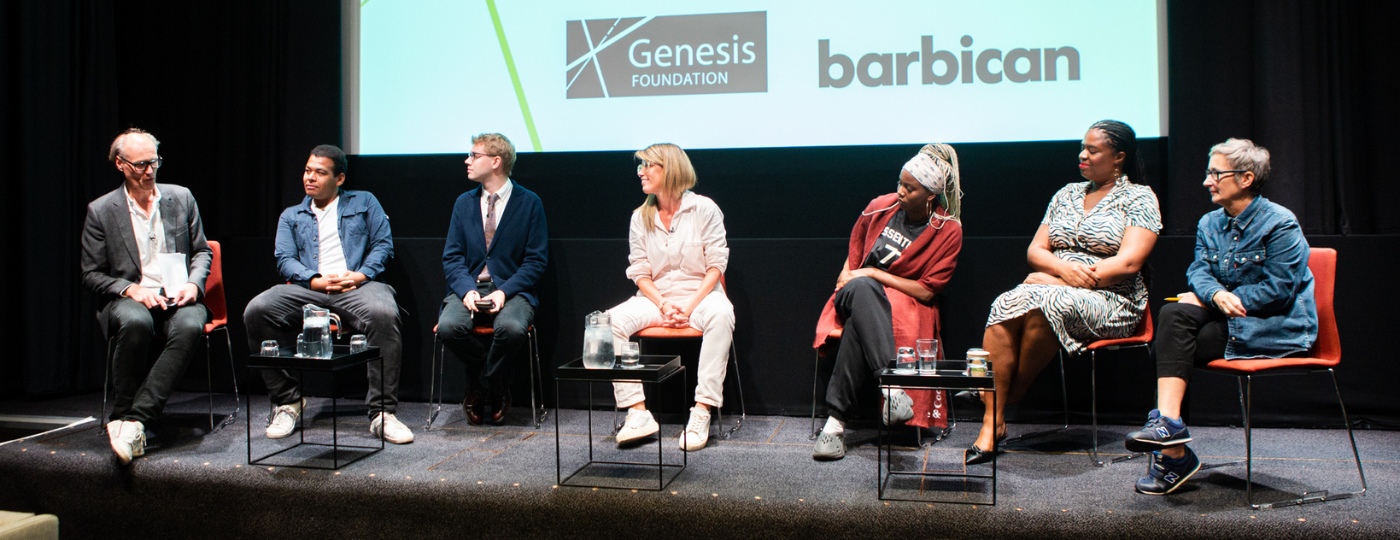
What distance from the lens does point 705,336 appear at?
10.5ft

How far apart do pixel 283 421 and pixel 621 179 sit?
1.74m

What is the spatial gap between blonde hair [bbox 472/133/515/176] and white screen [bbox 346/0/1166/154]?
0.37 m

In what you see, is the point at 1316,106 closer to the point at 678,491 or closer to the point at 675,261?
the point at 675,261

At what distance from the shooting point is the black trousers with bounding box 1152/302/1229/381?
2539 millimetres

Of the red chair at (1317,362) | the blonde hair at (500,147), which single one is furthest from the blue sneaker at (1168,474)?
the blonde hair at (500,147)

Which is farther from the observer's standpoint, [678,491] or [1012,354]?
[1012,354]

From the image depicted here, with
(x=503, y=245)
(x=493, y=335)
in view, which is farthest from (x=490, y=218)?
(x=493, y=335)

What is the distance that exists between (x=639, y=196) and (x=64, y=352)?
291 cm

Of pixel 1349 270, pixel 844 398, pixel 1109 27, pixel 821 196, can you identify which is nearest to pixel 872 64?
pixel 821 196

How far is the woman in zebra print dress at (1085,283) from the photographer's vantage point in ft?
9.16

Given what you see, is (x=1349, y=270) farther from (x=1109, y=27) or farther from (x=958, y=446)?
(x=958, y=446)

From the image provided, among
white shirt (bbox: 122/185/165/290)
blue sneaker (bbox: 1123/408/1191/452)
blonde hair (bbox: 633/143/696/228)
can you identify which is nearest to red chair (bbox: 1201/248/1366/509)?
blue sneaker (bbox: 1123/408/1191/452)

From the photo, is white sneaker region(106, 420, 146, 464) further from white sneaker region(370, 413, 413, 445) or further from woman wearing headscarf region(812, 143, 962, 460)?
woman wearing headscarf region(812, 143, 962, 460)

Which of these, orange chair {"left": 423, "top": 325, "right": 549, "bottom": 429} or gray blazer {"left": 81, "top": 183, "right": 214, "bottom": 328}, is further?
orange chair {"left": 423, "top": 325, "right": 549, "bottom": 429}
